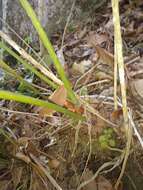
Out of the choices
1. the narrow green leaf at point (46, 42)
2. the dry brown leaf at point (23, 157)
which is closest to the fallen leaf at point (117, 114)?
the narrow green leaf at point (46, 42)

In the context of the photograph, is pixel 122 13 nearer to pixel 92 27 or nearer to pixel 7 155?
pixel 92 27

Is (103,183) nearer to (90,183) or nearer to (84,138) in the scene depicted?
(90,183)

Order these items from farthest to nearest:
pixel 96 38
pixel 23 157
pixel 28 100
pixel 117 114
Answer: pixel 96 38 → pixel 23 157 → pixel 117 114 → pixel 28 100

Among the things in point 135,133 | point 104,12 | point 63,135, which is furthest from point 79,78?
point 104,12

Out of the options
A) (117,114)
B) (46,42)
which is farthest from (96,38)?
(46,42)

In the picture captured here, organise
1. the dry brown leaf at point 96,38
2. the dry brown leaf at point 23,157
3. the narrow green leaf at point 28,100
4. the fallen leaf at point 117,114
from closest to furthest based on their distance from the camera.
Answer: the narrow green leaf at point 28,100, the fallen leaf at point 117,114, the dry brown leaf at point 23,157, the dry brown leaf at point 96,38

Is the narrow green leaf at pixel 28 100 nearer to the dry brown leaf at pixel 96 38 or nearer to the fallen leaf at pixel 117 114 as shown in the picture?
the fallen leaf at pixel 117 114
